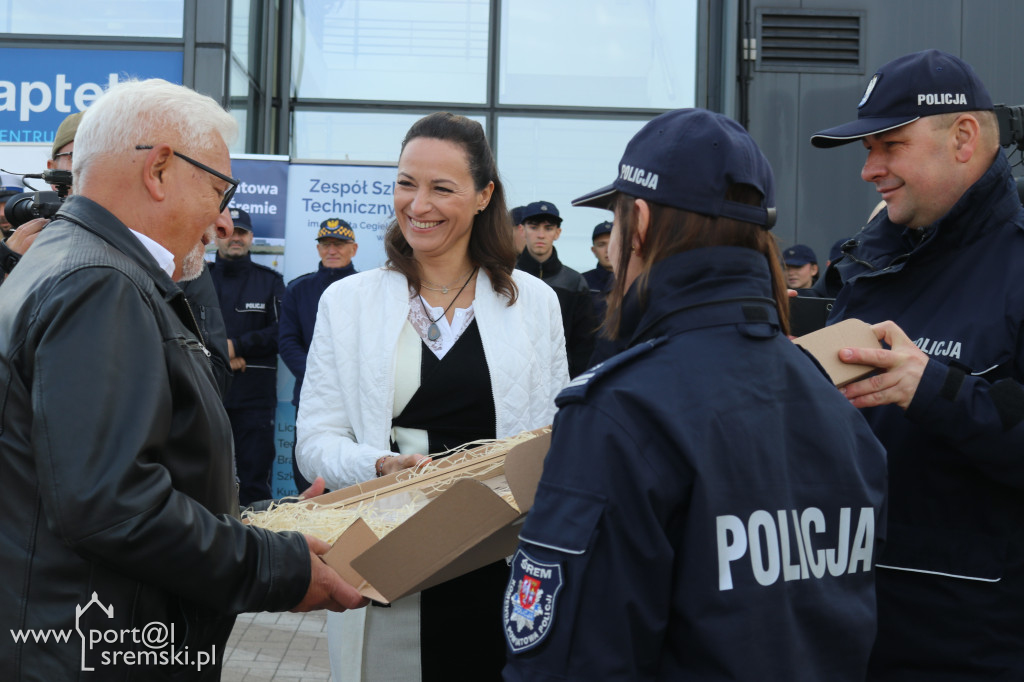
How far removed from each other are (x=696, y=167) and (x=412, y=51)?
965 cm

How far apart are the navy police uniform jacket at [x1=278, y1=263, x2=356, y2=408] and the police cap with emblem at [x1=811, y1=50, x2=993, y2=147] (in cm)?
537

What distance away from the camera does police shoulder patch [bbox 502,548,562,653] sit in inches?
58.7

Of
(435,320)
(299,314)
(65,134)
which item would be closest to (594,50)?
(299,314)

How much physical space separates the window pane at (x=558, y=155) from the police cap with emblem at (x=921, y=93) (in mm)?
8030

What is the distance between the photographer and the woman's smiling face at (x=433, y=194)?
288cm

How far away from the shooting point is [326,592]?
80.3 inches

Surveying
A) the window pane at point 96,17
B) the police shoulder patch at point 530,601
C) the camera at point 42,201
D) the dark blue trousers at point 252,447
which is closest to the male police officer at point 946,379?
the police shoulder patch at point 530,601

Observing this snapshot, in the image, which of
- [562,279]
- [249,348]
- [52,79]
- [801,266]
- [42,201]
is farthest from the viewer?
[52,79]

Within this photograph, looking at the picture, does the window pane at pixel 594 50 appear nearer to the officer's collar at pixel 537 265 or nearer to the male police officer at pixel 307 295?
the male police officer at pixel 307 295

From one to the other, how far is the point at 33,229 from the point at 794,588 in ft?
10.2

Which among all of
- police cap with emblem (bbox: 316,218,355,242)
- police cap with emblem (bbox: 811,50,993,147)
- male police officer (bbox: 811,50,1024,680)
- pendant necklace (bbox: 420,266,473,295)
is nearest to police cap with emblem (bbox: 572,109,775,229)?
male police officer (bbox: 811,50,1024,680)

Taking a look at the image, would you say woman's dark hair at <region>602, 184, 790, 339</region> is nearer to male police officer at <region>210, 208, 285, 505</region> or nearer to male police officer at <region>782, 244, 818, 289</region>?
male police officer at <region>210, 208, 285, 505</region>

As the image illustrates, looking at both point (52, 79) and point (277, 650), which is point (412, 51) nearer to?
point (52, 79)

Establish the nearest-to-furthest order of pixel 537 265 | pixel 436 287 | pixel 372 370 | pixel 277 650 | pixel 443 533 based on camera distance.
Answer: pixel 443 533 → pixel 372 370 → pixel 436 287 → pixel 277 650 → pixel 537 265
